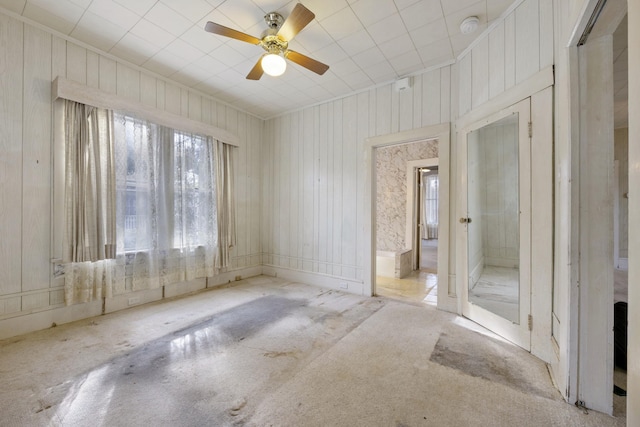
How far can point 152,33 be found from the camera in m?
2.62

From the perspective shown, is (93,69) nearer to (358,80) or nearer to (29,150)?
(29,150)

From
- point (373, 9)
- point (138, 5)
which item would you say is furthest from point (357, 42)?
point (138, 5)

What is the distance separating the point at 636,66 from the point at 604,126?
3.22ft

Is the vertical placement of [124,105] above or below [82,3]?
below

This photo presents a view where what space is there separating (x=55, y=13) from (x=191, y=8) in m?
1.28

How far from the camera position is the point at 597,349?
4.88ft

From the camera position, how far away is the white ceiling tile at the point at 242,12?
7.34 feet

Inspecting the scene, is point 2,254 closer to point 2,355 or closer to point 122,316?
point 2,355

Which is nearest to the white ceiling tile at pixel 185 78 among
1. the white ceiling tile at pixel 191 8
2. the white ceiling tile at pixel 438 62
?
the white ceiling tile at pixel 191 8

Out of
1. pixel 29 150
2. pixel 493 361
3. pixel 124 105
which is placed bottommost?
pixel 493 361

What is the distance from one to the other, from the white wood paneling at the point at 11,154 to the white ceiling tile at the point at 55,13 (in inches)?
8.0

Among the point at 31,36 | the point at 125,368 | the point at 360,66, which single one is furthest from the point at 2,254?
the point at 360,66

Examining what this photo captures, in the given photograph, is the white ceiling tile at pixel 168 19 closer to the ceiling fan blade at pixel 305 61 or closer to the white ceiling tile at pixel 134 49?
the white ceiling tile at pixel 134 49

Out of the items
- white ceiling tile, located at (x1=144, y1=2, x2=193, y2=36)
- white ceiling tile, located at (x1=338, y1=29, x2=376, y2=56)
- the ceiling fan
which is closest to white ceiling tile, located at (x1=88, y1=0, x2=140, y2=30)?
white ceiling tile, located at (x1=144, y1=2, x2=193, y2=36)
